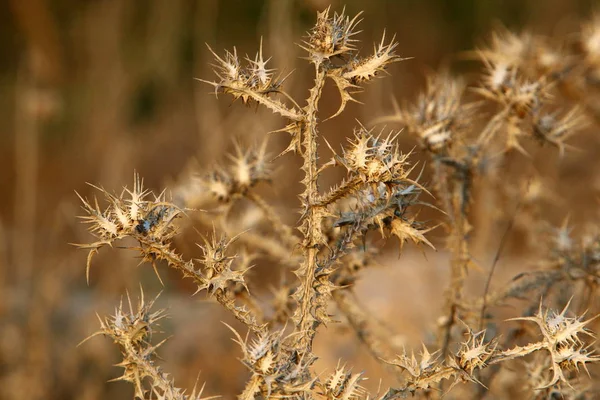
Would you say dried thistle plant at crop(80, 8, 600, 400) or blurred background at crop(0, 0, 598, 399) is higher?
blurred background at crop(0, 0, 598, 399)

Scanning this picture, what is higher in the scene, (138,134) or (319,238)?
(138,134)

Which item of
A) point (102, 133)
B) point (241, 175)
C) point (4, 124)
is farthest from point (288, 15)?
point (4, 124)

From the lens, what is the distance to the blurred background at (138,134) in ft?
9.48

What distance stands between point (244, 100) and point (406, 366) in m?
0.47

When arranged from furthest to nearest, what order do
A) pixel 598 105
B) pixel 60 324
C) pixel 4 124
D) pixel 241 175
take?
pixel 4 124, pixel 60 324, pixel 598 105, pixel 241 175

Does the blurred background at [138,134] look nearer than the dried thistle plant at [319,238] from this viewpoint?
No

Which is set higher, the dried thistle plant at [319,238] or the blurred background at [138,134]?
the blurred background at [138,134]

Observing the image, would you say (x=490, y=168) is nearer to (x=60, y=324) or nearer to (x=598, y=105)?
(x=598, y=105)

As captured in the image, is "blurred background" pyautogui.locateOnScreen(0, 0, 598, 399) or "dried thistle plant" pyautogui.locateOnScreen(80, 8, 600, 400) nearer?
"dried thistle plant" pyautogui.locateOnScreen(80, 8, 600, 400)

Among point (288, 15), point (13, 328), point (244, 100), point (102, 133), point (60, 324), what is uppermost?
point (102, 133)

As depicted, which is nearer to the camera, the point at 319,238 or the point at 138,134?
the point at 319,238

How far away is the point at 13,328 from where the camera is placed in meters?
3.22

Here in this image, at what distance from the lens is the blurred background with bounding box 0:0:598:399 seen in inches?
114

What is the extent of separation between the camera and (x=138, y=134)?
6.09 meters
